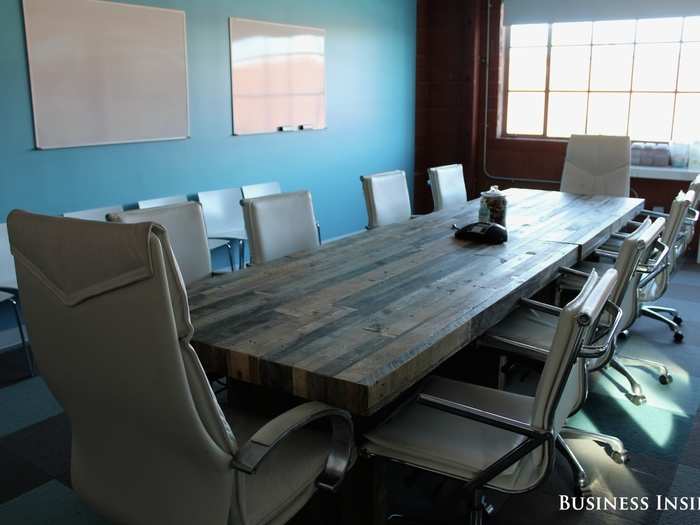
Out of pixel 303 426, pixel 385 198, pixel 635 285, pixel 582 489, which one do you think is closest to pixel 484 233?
pixel 635 285

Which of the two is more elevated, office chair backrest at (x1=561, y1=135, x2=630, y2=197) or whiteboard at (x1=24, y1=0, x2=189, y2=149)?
whiteboard at (x1=24, y1=0, x2=189, y2=149)

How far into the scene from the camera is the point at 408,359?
6.04 ft

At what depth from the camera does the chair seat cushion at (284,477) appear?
5.34ft

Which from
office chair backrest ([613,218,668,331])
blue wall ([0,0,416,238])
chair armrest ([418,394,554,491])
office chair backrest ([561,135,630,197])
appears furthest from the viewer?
office chair backrest ([561,135,630,197])

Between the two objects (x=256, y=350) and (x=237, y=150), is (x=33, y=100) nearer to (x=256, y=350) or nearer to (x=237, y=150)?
(x=237, y=150)

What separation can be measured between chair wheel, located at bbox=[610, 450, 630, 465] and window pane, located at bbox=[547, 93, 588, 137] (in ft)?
15.4

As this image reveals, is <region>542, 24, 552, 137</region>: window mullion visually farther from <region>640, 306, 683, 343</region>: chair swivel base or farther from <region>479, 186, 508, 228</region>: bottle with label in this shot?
<region>479, 186, 508, 228</region>: bottle with label

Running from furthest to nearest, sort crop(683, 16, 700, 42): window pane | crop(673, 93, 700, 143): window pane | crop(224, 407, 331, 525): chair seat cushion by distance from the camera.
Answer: crop(673, 93, 700, 143): window pane < crop(683, 16, 700, 42): window pane < crop(224, 407, 331, 525): chair seat cushion

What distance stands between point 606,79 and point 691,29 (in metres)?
0.81

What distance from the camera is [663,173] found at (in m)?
6.06

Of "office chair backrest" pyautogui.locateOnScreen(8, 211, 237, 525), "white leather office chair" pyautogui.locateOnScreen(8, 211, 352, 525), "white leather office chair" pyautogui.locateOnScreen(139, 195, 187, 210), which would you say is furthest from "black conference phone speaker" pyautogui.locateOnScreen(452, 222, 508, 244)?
"office chair backrest" pyautogui.locateOnScreen(8, 211, 237, 525)

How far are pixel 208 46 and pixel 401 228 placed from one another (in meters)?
2.27

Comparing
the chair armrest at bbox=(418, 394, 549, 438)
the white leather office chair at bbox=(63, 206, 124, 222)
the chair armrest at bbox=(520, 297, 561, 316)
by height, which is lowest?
the chair armrest at bbox=(418, 394, 549, 438)

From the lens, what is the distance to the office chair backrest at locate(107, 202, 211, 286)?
9.32 feet
